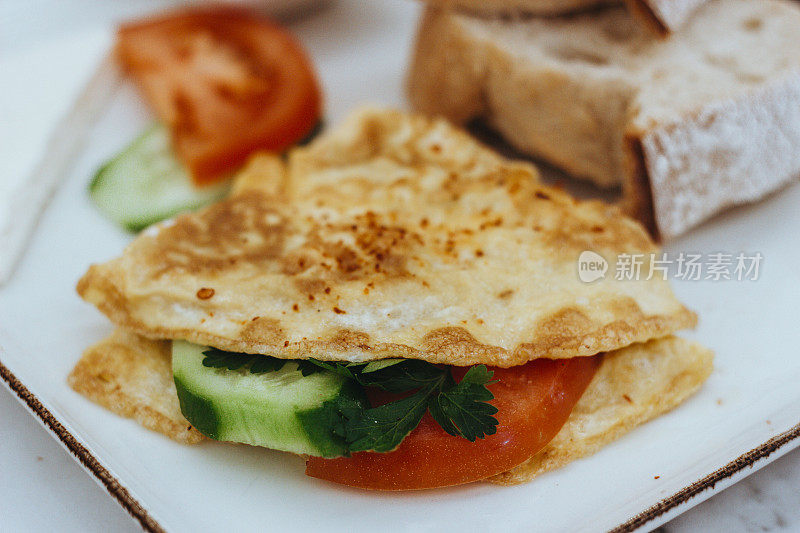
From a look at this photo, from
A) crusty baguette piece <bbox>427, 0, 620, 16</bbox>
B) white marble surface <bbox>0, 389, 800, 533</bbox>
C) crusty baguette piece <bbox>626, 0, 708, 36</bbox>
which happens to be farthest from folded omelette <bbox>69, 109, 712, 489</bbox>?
crusty baguette piece <bbox>427, 0, 620, 16</bbox>

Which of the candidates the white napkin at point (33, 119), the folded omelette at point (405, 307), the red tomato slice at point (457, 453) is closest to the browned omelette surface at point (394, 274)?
the folded omelette at point (405, 307)

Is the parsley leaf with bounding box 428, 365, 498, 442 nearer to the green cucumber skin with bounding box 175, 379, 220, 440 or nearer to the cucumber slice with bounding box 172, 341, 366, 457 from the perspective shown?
the cucumber slice with bounding box 172, 341, 366, 457

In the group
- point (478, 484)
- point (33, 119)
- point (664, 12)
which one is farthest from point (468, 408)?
point (33, 119)

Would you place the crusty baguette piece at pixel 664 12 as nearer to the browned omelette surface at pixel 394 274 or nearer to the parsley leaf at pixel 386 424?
the browned omelette surface at pixel 394 274

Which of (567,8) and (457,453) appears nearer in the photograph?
(457,453)

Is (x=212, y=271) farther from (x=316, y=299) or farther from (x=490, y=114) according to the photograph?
(x=490, y=114)

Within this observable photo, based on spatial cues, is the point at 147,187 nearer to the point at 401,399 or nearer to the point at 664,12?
the point at 401,399
